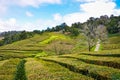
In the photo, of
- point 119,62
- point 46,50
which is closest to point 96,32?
point 46,50

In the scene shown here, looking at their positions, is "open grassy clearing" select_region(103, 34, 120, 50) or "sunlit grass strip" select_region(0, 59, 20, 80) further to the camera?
"open grassy clearing" select_region(103, 34, 120, 50)

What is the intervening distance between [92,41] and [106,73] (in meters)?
78.5

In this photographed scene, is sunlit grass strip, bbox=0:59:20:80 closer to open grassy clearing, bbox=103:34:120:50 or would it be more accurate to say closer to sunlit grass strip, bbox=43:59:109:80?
sunlit grass strip, bbox=43:59:109:80

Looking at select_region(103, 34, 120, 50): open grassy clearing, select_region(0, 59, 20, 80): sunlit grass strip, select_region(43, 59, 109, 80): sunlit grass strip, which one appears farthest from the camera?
select_region(103, 34, 120, 50): open grassy clearing

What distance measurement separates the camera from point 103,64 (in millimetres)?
45219

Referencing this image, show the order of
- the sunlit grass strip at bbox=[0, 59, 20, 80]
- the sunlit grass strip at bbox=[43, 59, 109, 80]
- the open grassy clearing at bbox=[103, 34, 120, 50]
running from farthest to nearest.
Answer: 1. the open grassy clearing at bbox=[103, 34, 120, 50]
2. the sunlit grass strip at bbox=[0, 59, 20, 80]
3. the sunlit grass strip at bbox=[43, 59, 109, 80]

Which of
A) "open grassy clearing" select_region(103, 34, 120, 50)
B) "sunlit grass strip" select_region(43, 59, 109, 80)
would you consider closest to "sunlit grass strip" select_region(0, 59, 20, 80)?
"sunlit grass strip" select_region(43, 59, 109, 80)

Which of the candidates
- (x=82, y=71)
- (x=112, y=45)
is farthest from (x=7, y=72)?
(x=112, y=45)

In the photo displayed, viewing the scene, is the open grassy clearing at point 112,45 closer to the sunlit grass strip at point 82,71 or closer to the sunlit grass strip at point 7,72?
the sunlit grass strip at point 82,71

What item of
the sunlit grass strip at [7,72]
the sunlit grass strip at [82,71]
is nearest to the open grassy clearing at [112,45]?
the sunlit grass strip at [82,71]

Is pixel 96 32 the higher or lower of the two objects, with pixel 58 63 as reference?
higher

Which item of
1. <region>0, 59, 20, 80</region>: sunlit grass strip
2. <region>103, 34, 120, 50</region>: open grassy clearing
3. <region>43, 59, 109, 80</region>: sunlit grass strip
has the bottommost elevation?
<region>0, 59, 20, 80</region>: sunlit grass strip

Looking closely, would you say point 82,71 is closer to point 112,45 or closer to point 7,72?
point 7,72

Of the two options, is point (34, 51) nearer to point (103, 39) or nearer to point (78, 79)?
point (103, 39)
